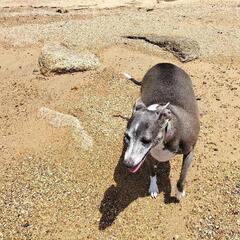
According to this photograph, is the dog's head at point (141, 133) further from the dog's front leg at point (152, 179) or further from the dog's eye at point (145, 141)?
the dog's front leg at point (152, 179)

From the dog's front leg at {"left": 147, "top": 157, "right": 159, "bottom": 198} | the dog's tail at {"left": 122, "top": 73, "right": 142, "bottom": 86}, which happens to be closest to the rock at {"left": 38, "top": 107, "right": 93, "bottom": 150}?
the dog's front leg at {"left": 147, "top": 157, "right": 159, "bottom": 198}

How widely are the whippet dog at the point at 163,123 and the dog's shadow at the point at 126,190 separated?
6.6 inches

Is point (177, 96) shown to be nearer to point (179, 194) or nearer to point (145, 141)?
point (179, 194)

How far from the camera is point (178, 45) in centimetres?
1022

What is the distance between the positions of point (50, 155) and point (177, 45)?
164 inches

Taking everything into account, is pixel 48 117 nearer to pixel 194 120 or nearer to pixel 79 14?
pixel 194 120

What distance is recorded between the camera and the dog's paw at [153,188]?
267 inches

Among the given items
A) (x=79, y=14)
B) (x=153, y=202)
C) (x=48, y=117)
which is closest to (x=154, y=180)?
(x=153, y=202)

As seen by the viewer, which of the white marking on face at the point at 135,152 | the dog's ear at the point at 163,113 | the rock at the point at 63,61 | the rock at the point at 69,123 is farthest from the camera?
the rock at the point at 63,61

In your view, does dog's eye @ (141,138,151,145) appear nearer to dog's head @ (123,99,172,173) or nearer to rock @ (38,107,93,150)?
dog's head @ (123,99,172,173)

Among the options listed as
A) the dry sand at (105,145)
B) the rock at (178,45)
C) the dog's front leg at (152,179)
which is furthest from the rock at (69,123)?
the rock at (178,45)

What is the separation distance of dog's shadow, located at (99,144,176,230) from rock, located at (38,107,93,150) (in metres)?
0.68

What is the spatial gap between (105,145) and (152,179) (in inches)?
43.6

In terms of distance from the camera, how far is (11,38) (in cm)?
1098
